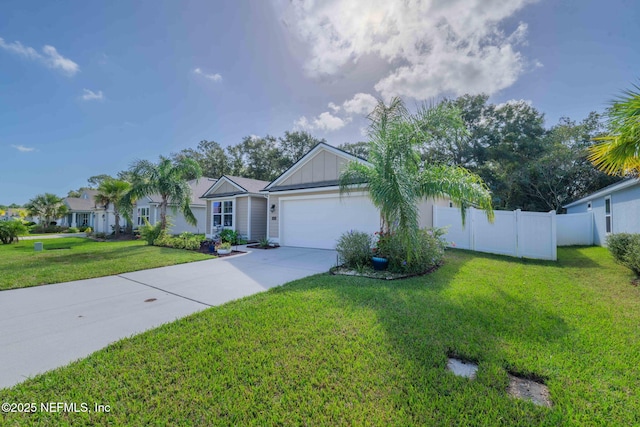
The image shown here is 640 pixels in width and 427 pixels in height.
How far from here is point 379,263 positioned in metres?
7.00

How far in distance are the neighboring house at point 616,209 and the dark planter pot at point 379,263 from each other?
9467mm

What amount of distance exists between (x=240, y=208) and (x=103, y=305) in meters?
10.7

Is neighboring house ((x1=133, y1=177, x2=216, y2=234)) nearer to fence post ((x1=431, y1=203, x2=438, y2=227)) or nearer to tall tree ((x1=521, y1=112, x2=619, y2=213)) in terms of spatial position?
fence post ((x1=431, y1=203, x2=438, y2=227))

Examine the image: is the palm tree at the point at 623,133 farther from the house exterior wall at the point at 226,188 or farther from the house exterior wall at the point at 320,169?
the house exterior wall at the point at 226,188

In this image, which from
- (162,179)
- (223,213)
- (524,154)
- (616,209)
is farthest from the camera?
(524,154)

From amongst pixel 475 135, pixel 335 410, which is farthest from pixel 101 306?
pixel 475 135

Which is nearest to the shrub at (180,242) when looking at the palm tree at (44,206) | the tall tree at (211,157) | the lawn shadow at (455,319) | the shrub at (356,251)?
the shrub at (356,251)

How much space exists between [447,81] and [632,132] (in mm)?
7768

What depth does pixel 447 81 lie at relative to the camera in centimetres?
1102

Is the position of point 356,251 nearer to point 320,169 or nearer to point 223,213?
point 320,169

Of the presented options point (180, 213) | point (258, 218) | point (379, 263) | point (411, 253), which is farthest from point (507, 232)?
point (180, 213)

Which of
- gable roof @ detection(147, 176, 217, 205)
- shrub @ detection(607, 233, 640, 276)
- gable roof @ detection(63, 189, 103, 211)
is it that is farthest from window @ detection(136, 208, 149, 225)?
shrub @ detection(607, 233, 640, 276)

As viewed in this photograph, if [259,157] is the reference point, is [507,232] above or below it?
below

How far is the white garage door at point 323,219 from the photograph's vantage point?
10649 mm
